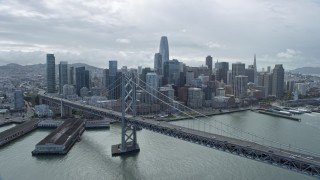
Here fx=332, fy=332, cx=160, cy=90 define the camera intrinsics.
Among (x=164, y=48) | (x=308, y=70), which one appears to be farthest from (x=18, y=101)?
(x=308, y=70)

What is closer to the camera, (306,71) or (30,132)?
(30,132)

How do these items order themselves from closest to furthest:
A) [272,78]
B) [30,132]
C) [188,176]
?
1. [188,176]
2. [30,132]
3. [272,78]

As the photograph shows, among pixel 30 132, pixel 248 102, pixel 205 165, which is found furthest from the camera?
pixel 248 102

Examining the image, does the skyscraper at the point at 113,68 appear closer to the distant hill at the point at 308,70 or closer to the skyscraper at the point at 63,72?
the skyscraper at the point at 63,72

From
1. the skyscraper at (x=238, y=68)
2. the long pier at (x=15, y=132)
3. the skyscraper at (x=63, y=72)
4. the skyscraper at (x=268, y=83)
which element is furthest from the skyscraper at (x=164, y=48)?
the long pier at (x=15, y=132)

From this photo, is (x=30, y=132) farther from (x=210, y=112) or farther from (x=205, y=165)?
(x=210, y=112)

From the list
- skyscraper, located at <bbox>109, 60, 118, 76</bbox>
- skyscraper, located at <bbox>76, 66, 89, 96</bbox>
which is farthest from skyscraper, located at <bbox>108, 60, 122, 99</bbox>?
skyscraper, located at <bbox>76, 66, 89, 96</bbox>

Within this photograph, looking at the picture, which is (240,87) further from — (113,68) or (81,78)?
(81,78)

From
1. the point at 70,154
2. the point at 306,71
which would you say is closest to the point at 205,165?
the point at 70,154
